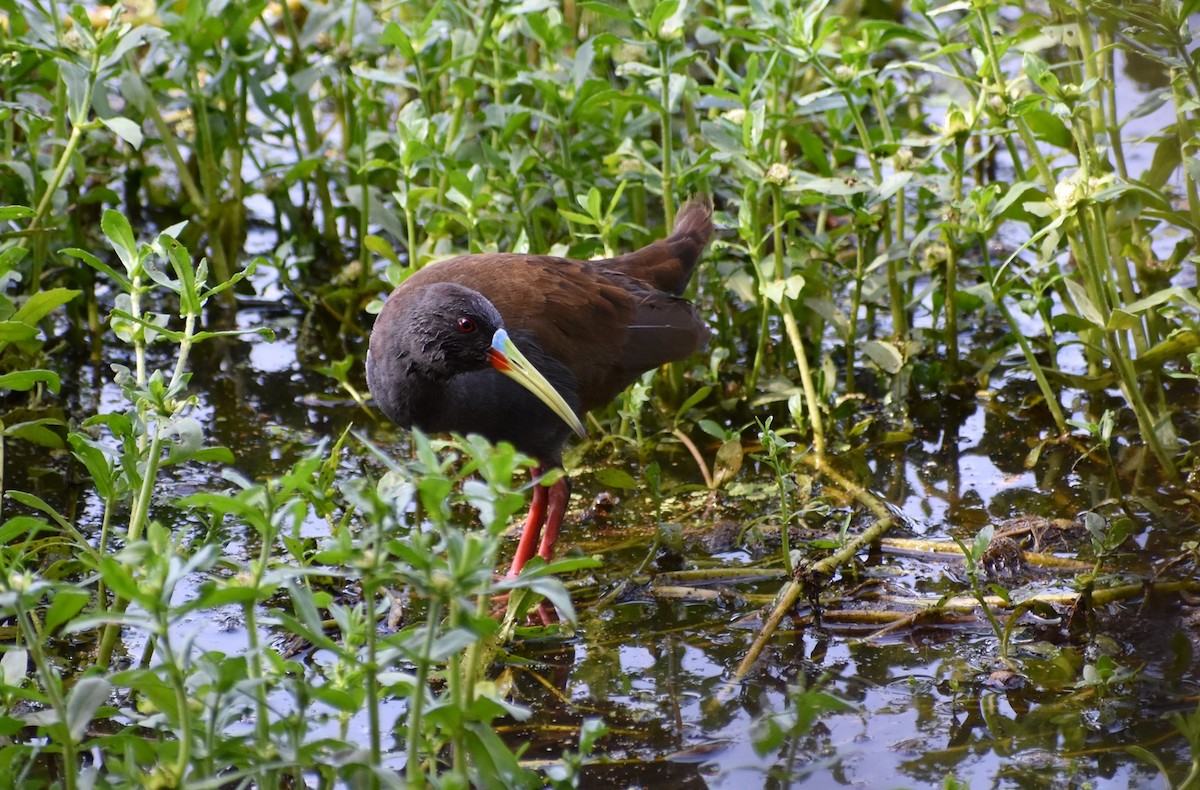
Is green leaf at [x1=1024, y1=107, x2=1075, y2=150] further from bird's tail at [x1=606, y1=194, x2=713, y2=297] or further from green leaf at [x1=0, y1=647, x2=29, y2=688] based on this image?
green leaf at [x1=0, y1=647, x2=29, y2=688]

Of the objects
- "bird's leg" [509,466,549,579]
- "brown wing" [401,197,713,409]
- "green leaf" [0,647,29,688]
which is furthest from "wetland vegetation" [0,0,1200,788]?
"brown wing" [401,197,713,409]

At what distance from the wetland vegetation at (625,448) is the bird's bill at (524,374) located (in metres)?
0.27

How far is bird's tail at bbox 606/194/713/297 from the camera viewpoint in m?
4.46

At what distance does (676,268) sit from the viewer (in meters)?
4.50

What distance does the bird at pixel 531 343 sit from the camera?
373 cm

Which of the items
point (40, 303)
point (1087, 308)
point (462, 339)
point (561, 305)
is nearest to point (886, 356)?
point (1087, 308)

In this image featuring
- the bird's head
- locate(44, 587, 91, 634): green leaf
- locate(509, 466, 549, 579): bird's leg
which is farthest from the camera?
locate(509, 466, 549, 579): bird's leg

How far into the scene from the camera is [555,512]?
4.04 m

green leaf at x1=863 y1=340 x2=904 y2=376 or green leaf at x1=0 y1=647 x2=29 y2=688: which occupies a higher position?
green leaf at x1=863 y1=340 x2=904 y2=376

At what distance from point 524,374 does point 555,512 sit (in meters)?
0.53

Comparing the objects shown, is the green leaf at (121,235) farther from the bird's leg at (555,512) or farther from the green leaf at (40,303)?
the bird's leg at (555,512)

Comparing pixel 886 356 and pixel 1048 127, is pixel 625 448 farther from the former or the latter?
pixel 1048 127

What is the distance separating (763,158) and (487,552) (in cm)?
255

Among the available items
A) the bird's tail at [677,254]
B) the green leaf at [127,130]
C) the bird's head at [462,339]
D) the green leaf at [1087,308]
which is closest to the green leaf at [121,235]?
the green leaf at [127,130]
